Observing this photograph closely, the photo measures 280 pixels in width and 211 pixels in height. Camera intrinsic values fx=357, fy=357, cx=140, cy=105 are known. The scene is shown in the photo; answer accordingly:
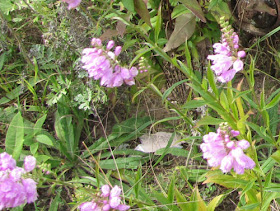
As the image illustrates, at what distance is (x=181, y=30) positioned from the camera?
2156 mm

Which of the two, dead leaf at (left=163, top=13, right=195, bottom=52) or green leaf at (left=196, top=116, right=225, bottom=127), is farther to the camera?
dead leaf at (left=163, top=13, right=195, bottom=52)

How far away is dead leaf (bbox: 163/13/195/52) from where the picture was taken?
212 centimetres

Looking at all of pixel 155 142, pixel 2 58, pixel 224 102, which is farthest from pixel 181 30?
pixel 2 58

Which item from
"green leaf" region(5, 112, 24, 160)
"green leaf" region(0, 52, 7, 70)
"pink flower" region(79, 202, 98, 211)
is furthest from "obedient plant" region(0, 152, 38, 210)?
"green leaf" region(0, 52, 7, 70)

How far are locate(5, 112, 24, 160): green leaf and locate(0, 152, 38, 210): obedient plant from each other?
78cm

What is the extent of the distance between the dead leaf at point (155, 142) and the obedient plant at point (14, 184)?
104 cm

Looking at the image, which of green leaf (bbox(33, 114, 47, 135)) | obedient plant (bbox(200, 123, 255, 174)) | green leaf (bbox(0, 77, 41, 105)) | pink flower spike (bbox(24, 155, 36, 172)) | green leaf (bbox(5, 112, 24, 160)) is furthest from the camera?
green leaf (bbox(0, 77, 41, 105))

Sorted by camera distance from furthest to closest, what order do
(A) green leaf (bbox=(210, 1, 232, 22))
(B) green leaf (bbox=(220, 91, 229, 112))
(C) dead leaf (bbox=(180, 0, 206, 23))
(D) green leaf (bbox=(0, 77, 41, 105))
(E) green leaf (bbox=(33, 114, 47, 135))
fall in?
(D) green leaf (bbox=(0, 77, 41, 105))
(E) green leaf (bbox=(33, 114, 47, 135))
(A) green leaf (bbox=(210, 1, 232, 22))
(C) dead leaf (bbox=(180, 0, 206, 23))
(B) green leaf (bbox=(220, 91, 229, 112))

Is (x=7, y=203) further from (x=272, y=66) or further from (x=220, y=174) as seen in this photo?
(x=272, y=66)

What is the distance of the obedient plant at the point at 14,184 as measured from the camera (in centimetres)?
138

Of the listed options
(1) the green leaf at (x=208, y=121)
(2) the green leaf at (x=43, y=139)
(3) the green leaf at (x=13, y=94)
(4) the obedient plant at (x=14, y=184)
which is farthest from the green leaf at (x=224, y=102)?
(3) the green leaf at (x=13, y=94)

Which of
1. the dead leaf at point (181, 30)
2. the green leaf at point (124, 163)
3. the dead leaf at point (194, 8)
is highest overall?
the dead leaf at point (194, 8)

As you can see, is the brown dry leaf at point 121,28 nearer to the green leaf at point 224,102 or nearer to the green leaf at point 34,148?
the green leaf at point 224,102

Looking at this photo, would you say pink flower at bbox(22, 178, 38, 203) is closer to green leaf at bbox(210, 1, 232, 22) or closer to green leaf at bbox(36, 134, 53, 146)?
green leaf at bbox(36, 134, 53, 146)
